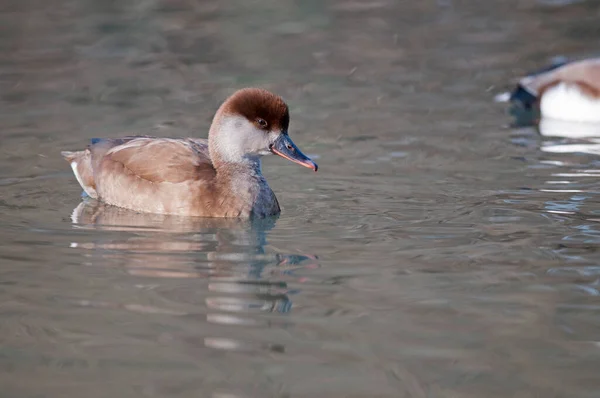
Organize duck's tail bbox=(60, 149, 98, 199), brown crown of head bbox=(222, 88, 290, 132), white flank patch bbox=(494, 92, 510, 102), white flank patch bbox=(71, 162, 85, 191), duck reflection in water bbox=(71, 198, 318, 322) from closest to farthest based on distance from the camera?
duck reflection in water bbox=(71, 198, 318, 322), brown crown of head bbox=(222, 88, 290, 132), duck's tail bbox=(60, 149, 98, 199), white flank patch bbox=(71, 162, 85, 191), white flank patch bbox=(494, 92, 510, 102)

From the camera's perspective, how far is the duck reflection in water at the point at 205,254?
21.9 feet

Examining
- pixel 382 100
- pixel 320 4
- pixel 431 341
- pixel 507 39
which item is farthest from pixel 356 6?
pixel 431 341

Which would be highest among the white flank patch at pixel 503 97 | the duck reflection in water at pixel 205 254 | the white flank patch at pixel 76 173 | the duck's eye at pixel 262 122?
the duck's eye at pixel 262 122

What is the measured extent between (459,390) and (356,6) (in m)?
15.5

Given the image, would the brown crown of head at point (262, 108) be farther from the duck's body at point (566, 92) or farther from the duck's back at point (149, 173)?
the duck's body at point (566, 92)

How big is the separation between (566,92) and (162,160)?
19.6ft

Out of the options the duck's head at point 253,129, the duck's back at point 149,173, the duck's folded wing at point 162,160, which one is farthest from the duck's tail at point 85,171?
the duck's head at point 253,129

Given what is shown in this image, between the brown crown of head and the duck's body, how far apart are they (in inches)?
214

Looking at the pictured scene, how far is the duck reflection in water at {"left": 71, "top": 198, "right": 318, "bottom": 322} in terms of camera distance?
21.9 ft

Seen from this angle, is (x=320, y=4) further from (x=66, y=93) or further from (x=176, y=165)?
(x=176, y=165)

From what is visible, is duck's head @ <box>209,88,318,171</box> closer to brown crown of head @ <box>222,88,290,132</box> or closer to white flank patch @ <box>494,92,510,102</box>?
brown crown of head @ <box>222,88,290,132</box>

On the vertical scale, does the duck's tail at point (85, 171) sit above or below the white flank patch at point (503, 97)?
below

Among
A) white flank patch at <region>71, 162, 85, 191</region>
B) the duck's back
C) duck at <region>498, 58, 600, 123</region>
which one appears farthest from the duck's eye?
duck at <region>498, 58, 600, 123</region>

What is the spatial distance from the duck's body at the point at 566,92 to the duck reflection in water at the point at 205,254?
18.3ft
